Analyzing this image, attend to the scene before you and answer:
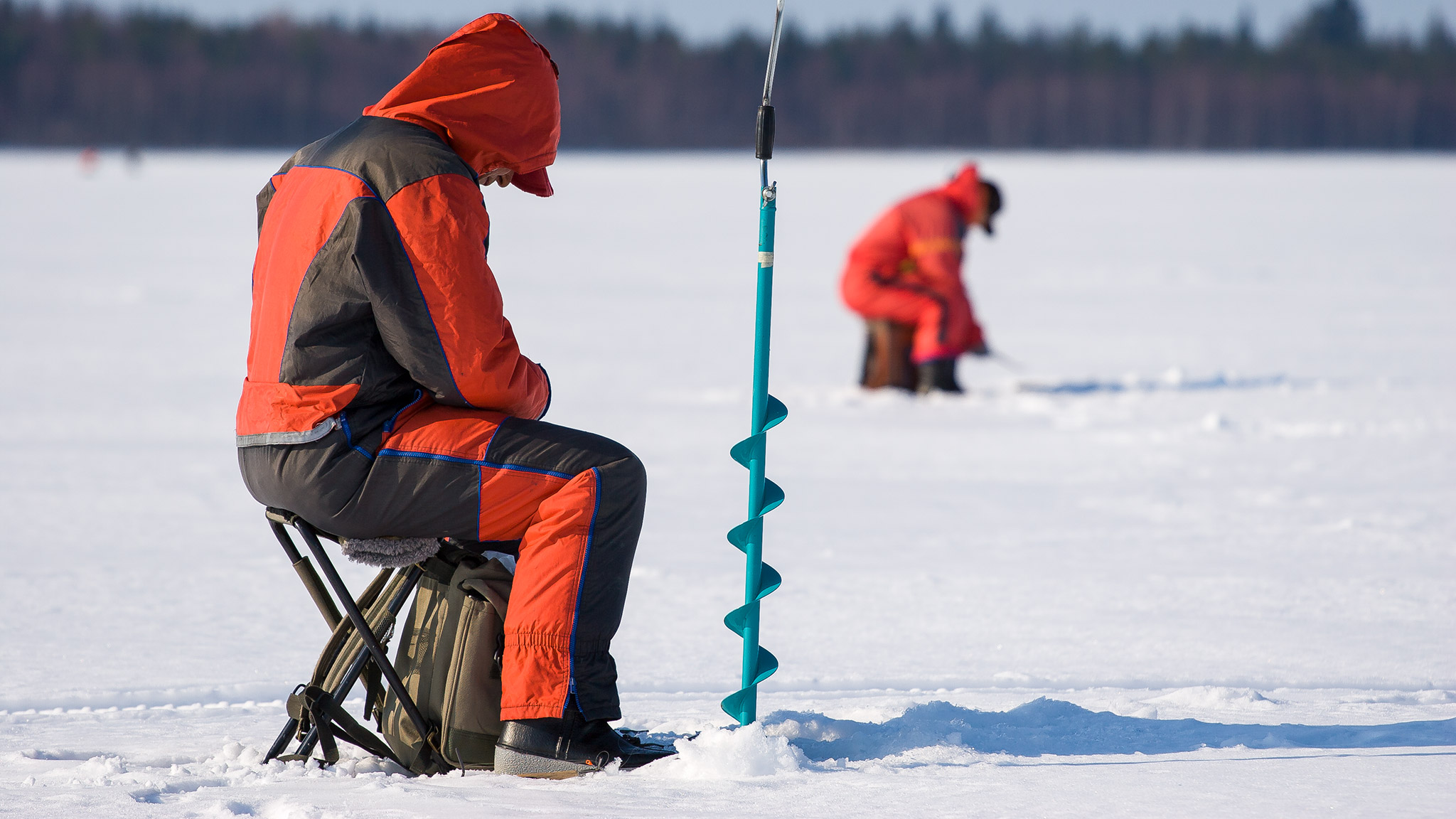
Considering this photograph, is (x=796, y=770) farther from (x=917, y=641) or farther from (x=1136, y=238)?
(x=1136, y=238)

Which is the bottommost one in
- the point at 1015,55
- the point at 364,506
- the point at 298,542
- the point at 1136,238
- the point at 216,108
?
the point at 298,542

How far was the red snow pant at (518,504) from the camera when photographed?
2461 mm

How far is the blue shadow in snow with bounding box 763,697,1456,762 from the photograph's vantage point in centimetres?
282

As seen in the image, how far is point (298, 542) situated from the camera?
509 centimetres

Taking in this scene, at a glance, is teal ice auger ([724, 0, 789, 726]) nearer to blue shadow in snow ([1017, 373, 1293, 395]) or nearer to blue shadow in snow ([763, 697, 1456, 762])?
blue shadow in snow ([763, 697, 1456, 762])

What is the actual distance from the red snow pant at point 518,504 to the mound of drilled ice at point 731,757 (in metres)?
0.21

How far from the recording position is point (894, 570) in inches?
184

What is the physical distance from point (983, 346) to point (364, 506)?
640 centimetres

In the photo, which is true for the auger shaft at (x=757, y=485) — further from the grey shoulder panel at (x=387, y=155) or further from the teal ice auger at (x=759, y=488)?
the grey shoulder panel at (x=387, y=155)

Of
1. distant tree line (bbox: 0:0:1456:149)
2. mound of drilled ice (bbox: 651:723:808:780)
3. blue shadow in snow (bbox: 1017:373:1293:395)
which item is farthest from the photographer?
distant tree line (bbox: 0:0:1456:149)

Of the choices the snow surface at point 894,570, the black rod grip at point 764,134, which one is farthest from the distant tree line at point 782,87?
the black rod grip at point 764,134

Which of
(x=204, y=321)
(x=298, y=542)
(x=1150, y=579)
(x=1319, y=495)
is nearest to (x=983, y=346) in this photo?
(x=1319, y=495)

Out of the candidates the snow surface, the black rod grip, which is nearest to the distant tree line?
the snow surface

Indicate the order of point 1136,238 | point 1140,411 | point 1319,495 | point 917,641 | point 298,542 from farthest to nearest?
point 1136,238, point 1140,411, point 1319,495, point 298,542, point 917,641
